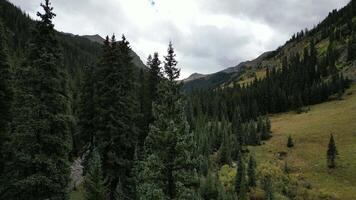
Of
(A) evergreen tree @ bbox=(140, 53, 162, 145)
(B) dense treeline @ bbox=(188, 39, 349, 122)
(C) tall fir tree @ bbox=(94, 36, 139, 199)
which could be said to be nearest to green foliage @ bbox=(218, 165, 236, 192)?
(A) evergreen tree @ bbox=(140, 53, 162, 145)

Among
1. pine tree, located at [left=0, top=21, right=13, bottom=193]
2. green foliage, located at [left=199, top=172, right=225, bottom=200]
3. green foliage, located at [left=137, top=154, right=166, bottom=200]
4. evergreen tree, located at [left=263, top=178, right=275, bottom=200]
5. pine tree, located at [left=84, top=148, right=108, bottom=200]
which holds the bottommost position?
evergreen tree, located at [left=263, top=178, right=275, bottom=200]

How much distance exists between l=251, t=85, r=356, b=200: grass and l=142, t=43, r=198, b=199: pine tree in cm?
5117

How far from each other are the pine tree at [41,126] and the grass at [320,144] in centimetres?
5480

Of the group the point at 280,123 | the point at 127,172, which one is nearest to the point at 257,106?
the point at 280,123

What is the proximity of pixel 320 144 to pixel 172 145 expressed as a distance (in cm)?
7883

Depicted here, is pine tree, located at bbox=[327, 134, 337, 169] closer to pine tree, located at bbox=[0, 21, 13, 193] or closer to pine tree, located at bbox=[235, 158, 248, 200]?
pine tree, located at bbox=[235, 158, 248, 200]

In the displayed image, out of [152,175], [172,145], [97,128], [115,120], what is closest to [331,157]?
[97,128]

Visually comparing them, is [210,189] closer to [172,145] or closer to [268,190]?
[268,190]

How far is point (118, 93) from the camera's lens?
28703 millimetres

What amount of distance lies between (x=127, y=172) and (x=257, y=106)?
11820 cm

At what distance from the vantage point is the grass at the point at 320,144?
69562mm

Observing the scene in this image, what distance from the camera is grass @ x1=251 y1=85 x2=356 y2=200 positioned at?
228 feet

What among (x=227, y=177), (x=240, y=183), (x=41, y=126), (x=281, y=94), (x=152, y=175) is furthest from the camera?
(x=281, y=94)

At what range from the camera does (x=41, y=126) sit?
20.1 m
